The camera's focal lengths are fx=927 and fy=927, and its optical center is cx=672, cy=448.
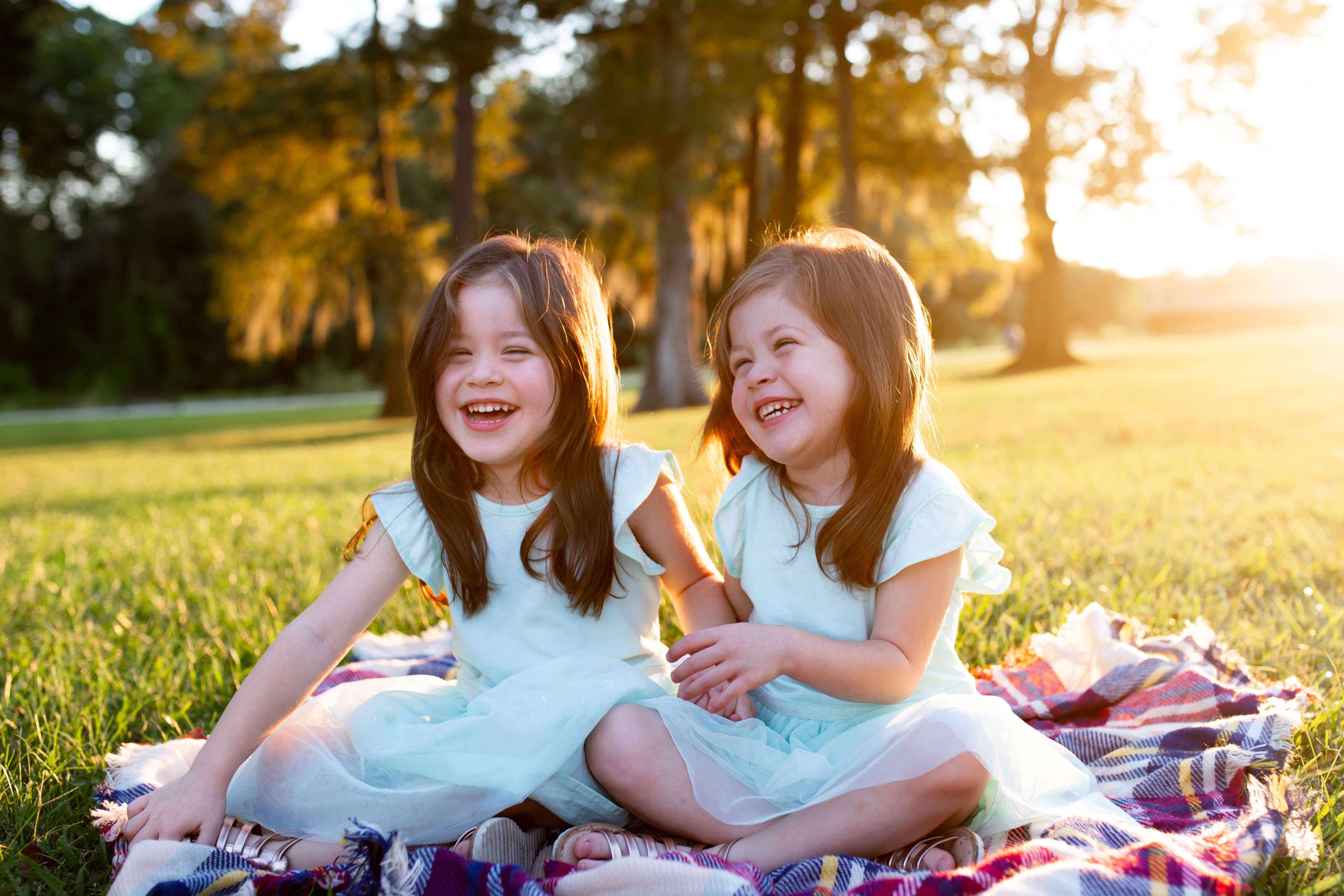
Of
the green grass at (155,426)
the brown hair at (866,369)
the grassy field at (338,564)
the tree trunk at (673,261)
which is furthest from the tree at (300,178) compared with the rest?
the brown hair at (866,369)

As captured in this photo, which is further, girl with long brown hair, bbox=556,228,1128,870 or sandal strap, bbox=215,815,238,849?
sandal strap, bbox=215,815,238,849

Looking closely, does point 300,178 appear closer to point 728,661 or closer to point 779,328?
point 779,328

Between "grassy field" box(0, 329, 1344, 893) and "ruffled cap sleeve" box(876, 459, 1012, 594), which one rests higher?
"ruffled cap sleeve" box(876, 459, 1012, 594)

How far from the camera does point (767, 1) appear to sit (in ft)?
33.4

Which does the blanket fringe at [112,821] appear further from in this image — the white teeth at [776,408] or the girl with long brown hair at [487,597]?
the white teeth at [776,408]

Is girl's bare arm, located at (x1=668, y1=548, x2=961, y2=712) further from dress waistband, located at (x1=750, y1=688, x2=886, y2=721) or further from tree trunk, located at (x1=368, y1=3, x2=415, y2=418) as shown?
tree trunk, located at (x1=368, y1=3, x2=415, y2=418)

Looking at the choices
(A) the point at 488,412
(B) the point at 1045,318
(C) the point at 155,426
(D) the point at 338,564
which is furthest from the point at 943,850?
(B) the point at 1045,318

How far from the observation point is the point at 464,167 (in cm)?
1215

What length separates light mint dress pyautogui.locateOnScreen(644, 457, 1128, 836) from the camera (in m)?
1.43

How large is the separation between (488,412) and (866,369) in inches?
27.8

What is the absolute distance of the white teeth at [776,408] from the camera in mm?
1675

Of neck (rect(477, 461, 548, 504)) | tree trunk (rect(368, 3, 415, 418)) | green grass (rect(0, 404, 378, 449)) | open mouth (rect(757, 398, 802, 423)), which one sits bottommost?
green grass (rect(0, 404, 378, 449))

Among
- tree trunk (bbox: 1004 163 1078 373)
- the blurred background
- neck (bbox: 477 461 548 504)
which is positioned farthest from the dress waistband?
tree trunk (bbox: 1004 163 1078 373)

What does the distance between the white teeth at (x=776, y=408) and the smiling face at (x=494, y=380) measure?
0.40m
